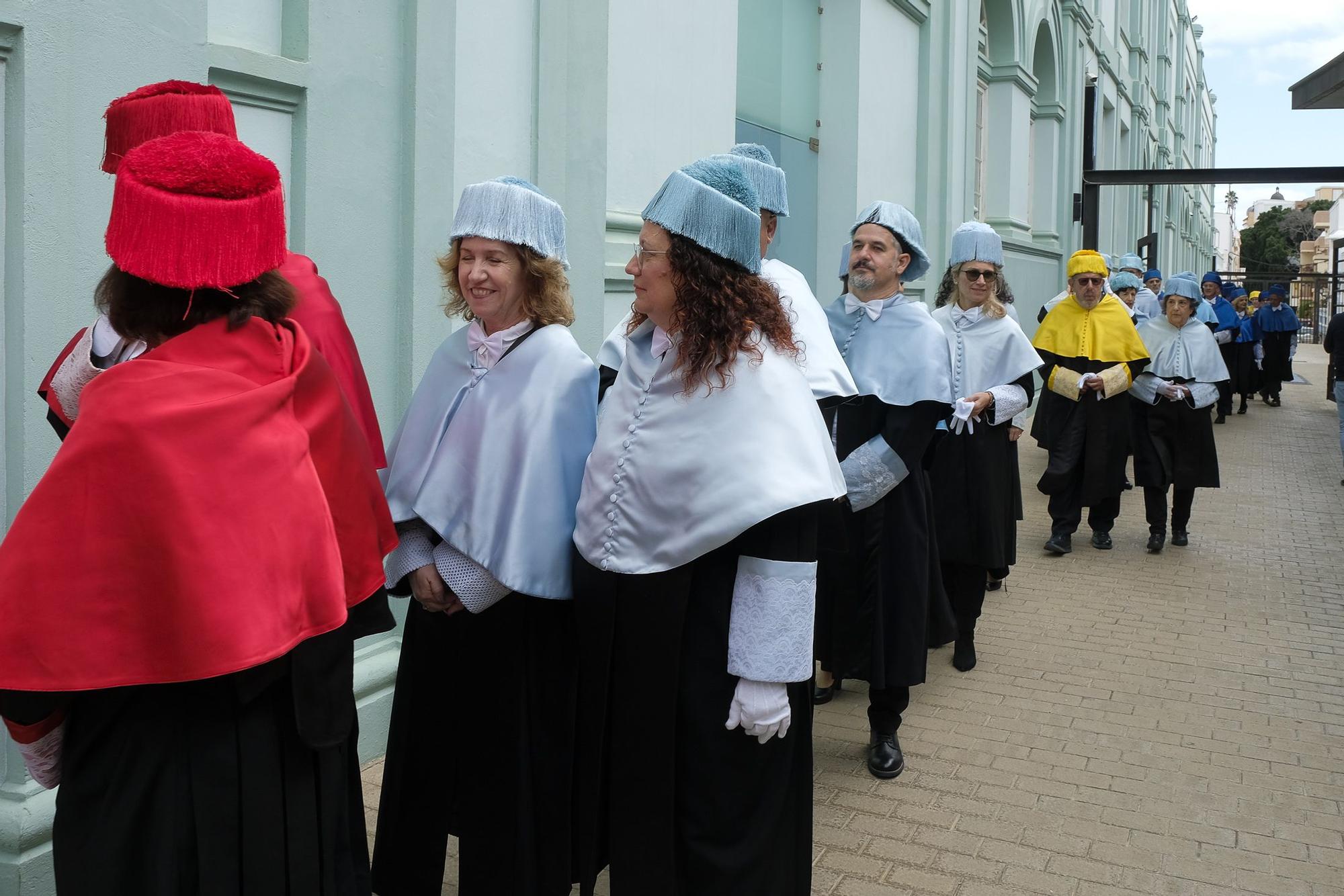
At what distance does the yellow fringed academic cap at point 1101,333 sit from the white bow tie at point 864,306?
14.3ft

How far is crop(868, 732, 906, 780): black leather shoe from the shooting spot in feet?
15.4

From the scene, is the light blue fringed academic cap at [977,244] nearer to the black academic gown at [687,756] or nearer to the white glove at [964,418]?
the white glove at [964,418]

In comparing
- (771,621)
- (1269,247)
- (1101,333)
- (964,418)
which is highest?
(1269,247)

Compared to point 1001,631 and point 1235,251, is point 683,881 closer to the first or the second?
point 1001,631

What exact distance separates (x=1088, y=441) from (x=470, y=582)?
6966 mm

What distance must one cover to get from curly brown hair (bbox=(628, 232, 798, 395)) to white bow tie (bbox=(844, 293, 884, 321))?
6.42 feet

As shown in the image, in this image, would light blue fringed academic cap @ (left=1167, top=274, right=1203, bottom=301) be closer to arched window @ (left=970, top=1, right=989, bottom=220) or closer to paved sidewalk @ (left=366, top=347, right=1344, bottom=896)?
paved sidewalk @ (left=366, top=347, right=1344, bottom=896)

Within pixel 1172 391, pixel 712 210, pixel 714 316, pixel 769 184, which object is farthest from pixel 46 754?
pixel 1172 391

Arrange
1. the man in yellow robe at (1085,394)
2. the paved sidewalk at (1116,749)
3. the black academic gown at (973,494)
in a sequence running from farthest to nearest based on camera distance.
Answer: the man in yellow robe at (1085,394) → the black academic gown at (973,494) → the paved sidewalk at (1116,749)

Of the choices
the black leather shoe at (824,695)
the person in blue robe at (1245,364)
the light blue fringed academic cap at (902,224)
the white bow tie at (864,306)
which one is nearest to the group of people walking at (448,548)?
the white bow tie at (864,306)

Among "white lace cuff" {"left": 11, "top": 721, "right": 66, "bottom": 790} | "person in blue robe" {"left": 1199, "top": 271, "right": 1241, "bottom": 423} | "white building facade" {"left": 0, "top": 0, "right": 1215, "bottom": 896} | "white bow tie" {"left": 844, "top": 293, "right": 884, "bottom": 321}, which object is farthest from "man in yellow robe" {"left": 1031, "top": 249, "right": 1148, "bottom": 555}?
"person in blue robe" {"left": 1199, "top": 271, "right": 1241, "bottom": 423}

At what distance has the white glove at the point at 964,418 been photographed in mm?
6312

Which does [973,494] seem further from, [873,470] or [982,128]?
[982,128]

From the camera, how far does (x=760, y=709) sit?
280cm
